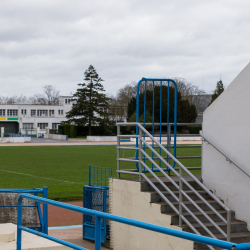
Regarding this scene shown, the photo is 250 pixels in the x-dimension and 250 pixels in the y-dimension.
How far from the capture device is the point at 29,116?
96.7 metres

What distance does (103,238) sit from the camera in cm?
912

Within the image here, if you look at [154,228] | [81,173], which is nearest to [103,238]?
[154,228]

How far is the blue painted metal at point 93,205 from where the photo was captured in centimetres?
911

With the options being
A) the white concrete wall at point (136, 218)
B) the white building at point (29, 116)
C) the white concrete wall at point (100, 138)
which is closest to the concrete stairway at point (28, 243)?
the white concrete wall at point (136, 218)

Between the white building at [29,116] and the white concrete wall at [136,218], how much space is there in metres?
Answer: 84.1

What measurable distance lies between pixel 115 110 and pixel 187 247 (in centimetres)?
8547

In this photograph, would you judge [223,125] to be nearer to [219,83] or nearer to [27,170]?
[27,170]

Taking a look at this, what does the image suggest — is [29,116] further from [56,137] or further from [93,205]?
[93,205]

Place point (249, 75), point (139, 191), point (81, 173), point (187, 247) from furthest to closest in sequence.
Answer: point (81, 173), point (139, 191), point (249, 75), point (187, 247)

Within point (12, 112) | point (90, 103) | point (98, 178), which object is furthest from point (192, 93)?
point (98, 178)

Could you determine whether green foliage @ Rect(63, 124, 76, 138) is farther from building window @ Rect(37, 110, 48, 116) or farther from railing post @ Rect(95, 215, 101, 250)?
railing post @ Rect(95, 215, 101, 250)

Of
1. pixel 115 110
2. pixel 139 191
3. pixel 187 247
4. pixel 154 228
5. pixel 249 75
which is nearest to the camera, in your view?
pixel 154 228

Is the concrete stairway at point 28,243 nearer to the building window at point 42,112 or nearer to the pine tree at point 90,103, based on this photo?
the pine tree at point 90,103

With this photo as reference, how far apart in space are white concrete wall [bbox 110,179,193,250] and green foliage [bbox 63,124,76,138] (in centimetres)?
6871
